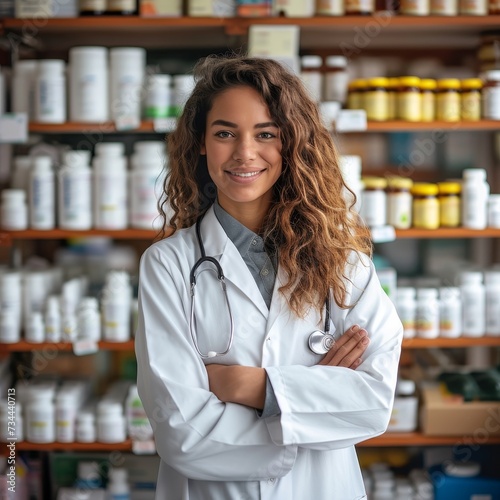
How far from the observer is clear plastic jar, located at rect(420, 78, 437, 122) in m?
3.20

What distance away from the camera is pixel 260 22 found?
10.3ft

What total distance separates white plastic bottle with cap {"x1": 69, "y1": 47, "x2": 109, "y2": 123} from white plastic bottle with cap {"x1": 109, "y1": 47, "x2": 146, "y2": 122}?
0.12ft

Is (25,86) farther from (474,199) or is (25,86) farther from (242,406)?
(242,406)

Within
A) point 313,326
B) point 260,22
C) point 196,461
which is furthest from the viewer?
point 260,22

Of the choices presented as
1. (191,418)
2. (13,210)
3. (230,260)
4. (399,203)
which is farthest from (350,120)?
(191,418)

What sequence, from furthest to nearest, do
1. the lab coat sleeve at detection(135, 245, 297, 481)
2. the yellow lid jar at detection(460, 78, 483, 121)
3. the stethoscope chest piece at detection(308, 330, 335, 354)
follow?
the yellow lid jar at detection(460, 78, 483, 121) → the stethoscope chest piece at detection(308, 330, 335, 354) → the lab coat sleeve at detection(135, 245, 297, 481)

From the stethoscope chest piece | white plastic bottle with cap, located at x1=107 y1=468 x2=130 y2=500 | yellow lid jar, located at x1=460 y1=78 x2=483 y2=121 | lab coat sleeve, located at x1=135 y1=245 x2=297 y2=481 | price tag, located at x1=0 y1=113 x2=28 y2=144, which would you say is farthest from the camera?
white plastic bottle with cap, located at x1=107 y1=468 x2=130 y2=500

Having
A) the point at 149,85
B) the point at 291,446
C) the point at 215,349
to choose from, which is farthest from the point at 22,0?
the point at 291,446

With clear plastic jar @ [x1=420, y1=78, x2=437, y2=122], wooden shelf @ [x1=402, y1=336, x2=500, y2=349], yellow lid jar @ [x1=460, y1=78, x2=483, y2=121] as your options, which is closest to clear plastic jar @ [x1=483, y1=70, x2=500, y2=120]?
yellow lid jar @ [x1=460, y1=78, x2=483, y2=121]

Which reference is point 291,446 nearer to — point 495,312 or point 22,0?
point 495,312

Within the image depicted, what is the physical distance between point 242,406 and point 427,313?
1829 mm

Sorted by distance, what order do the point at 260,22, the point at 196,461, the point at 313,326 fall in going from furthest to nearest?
the point at 260,22 < the point at 313,326 < the point at 196,461

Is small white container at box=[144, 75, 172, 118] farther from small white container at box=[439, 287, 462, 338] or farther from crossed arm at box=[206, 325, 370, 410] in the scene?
crossed arm at box=[206, 325, 370, 410]

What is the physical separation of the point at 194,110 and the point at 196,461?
0.75 m
